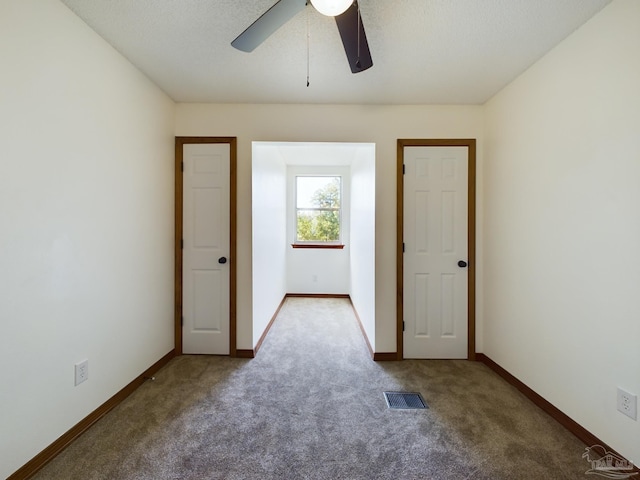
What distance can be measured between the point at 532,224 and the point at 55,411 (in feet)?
10.4

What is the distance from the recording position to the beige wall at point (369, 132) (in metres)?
2.53

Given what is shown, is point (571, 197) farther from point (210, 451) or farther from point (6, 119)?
point (6, 119)

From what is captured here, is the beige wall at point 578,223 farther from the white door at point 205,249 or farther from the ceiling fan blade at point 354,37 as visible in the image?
the white door at point 205,249

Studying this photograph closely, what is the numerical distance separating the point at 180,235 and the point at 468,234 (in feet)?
9.00

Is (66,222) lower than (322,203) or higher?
lower

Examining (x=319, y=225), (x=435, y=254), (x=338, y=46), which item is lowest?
(x=435, y=254)

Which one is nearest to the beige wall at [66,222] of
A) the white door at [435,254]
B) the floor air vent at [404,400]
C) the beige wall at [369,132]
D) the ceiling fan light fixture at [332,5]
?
the beige wall at [369,132]

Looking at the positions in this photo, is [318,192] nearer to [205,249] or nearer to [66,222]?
[205,249]

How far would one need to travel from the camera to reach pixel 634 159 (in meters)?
1.33

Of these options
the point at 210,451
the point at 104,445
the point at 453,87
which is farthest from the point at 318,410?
the point at 453,87

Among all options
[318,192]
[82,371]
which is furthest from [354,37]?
[318,192]

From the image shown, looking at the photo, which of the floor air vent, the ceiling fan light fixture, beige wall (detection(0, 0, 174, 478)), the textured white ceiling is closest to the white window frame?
the textured white ceiling

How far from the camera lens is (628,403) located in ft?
4.42

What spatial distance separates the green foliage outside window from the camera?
4.85 meters
